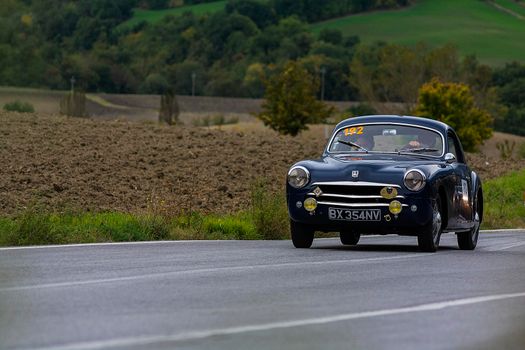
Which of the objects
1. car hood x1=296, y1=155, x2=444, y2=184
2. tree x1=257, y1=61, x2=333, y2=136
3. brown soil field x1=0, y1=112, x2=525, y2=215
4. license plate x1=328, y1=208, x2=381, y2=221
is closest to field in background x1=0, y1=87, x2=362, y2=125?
tree x1=257, y1=61, x2=333, y2=136

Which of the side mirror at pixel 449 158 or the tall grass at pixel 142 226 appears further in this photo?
the side mirror at pixel 449 158

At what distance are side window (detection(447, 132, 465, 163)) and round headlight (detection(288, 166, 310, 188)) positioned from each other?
9.62 ft

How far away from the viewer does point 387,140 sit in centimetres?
2014

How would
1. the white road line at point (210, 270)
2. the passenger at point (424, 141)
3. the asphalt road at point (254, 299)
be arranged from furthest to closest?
the passenger at point (424, 141) < the white road line at point (210, 270) < the asphalt road at point (254, 299)

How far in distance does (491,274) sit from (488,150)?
102m

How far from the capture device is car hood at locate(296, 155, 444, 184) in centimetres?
1830

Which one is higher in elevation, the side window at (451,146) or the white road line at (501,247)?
the side window at (451,146)

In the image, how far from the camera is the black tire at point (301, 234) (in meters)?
19.0

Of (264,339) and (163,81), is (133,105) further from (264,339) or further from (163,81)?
(264,339)

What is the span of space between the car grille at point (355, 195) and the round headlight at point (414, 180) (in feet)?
0.43

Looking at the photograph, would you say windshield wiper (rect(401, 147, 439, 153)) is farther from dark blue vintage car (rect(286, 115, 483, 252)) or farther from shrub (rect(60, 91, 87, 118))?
shrub (rect(60, 91, 87, 118))

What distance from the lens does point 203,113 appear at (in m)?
135

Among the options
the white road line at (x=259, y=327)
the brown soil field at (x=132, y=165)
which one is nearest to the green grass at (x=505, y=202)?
the brown soil field at (x=132, y=165)

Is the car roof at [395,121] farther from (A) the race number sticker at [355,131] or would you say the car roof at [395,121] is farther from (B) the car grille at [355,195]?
(B) the car grille at [355,195]
